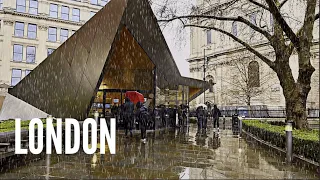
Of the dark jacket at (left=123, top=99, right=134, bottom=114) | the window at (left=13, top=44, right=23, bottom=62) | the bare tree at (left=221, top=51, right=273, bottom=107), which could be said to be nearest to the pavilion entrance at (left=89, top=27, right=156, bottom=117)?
the dark jacket at (left=123, top=99, right=134, bottom=114)

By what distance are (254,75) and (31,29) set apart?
1333 inches

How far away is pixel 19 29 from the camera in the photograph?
45.1m

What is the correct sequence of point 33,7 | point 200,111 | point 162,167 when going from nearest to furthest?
point 162,167, point 200,111, point 33,7

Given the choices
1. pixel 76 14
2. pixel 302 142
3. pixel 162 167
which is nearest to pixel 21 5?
pixel 76 14

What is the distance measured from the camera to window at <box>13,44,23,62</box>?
44375 millimetres

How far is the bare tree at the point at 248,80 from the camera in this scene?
39.8 meters

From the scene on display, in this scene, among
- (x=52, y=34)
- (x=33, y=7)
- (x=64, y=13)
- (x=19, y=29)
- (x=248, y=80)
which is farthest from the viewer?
(x=64, y=13)

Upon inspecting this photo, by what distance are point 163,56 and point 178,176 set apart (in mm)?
13466

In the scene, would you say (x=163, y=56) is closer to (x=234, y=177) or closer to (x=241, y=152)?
(x=241, y=152)

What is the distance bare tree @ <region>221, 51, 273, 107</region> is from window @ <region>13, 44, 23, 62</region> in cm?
3104

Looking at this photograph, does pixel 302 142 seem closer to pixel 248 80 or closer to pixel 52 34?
pixel 248 80

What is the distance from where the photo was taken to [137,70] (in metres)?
21.8

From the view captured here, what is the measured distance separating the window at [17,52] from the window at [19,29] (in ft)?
5.61

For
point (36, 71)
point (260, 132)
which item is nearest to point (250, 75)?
point (260, 132)
